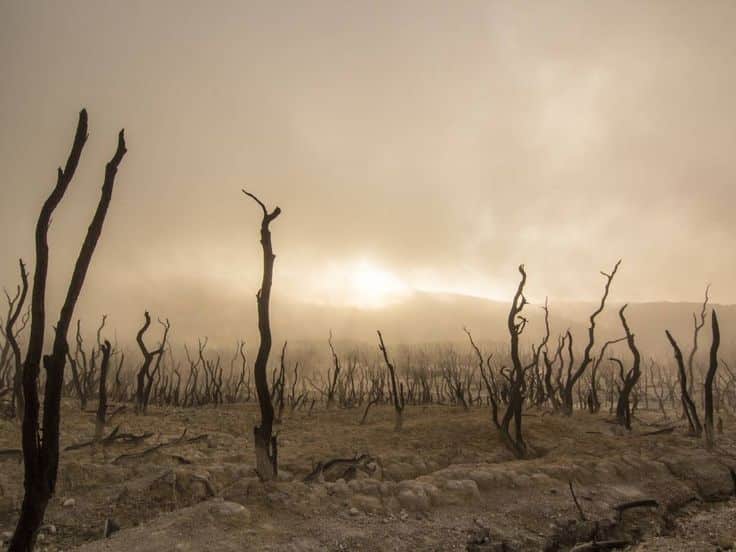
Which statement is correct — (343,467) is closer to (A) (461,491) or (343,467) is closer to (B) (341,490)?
(B) (341,490)

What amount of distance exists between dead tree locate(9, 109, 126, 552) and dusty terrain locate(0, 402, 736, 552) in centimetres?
178

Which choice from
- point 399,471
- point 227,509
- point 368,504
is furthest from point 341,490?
point 399,471

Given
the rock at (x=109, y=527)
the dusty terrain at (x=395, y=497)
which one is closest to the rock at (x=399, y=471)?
the dusty terrain at (x=395, y=497)

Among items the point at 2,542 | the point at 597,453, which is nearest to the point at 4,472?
the point at 2,542

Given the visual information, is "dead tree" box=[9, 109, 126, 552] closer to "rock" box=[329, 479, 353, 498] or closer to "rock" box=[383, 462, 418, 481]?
"rock" box=[329, 479, 353, 498]

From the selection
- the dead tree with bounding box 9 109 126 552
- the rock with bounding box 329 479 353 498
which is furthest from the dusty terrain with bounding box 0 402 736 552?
the dead tree with bounding box 9 109 126 552

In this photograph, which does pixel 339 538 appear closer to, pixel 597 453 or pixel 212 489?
pixel 212 489

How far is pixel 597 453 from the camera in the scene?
1034 centimetres

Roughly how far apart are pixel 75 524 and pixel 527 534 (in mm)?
6445

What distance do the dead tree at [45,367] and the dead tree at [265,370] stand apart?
303 cm

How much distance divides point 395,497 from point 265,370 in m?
2.81

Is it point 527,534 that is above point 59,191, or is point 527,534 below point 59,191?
below

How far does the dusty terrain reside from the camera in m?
5.83

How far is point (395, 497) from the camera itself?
6.92 metres
